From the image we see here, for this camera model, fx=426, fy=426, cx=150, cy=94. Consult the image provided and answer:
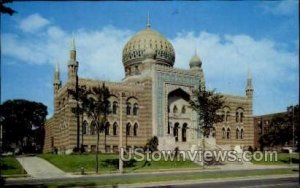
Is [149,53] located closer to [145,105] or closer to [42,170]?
[145,105]

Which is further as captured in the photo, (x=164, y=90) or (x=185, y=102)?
(x=185, y=102)

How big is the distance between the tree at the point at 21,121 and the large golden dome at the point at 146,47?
2835cm

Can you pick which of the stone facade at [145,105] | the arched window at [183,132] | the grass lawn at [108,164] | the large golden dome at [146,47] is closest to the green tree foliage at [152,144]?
the stone facade at [145,105]

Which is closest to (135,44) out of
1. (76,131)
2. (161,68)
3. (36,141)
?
(161,68)

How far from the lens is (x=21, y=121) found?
91.4 metres

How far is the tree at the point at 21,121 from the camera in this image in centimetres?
8762

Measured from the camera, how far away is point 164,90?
6166 centimetres

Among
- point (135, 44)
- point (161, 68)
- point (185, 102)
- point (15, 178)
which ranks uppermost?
point (135, 44)

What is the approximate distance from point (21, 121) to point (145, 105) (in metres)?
40.9

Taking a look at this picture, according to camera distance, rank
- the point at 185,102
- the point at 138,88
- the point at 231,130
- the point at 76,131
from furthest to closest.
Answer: the point at 231,130, the point at 185,102, the point at 138,88, the point at 76,131

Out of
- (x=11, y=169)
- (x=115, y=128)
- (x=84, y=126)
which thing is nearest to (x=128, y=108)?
(x=115, y=128)

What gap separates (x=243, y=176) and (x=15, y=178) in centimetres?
1789

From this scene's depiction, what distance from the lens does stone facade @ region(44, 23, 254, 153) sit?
56625mm

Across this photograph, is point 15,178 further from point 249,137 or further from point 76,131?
point 249,137
